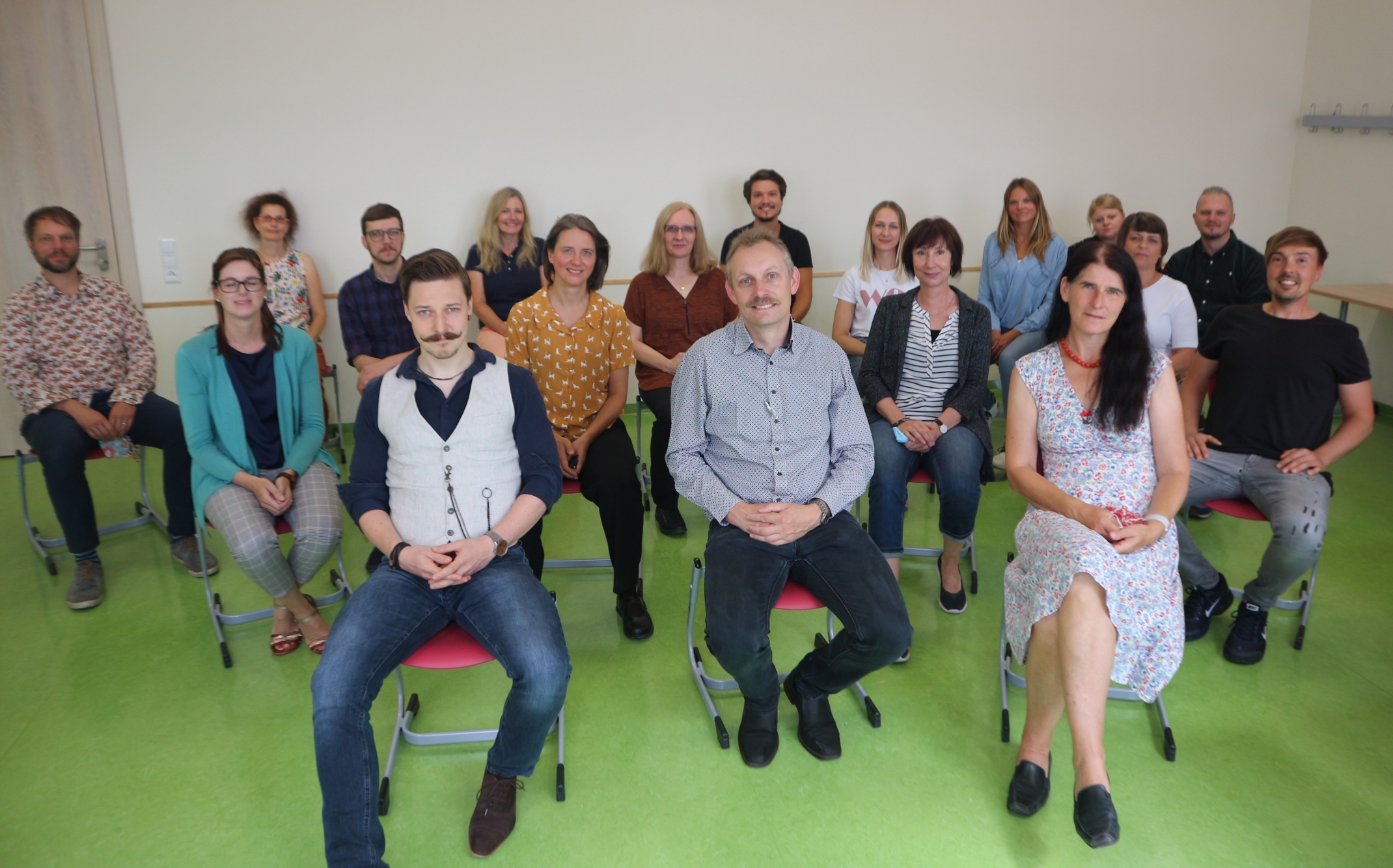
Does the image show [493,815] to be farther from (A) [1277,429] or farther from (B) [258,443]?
(A) [1277,429]

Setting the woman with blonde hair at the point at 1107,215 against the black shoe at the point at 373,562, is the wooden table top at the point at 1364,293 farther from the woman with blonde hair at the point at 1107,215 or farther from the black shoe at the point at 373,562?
the black shoe at the point at 373,562

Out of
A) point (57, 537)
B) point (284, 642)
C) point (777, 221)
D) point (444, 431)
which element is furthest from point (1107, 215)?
point (57, 537)

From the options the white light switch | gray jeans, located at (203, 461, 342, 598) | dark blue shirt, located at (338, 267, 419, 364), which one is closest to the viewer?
gray jeans, located at (203, 461, 342, 598)

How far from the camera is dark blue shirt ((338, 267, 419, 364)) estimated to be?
4453 millimetres

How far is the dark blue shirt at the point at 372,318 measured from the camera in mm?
4453

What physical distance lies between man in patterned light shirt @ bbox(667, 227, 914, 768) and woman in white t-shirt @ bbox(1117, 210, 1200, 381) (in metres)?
2.04

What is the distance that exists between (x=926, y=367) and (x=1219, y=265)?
251cm

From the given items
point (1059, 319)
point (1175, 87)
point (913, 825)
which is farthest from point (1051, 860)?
point (1175, 87)

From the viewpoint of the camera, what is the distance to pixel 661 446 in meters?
4.20

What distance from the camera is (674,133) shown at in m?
5.63

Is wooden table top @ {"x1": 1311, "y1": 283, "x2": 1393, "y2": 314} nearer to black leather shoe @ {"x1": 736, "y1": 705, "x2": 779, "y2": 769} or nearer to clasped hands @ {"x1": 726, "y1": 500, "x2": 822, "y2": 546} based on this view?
clasped hands @ {"x1": 726, "y1": 500, "x2": 822, "y2": 546}

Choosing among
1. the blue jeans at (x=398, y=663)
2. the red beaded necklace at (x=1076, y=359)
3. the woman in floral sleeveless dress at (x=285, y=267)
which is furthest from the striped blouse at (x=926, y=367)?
the woman in floral sleeveless dress at (x=285, y=267)

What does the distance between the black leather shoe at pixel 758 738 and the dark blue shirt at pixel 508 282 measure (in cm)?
307

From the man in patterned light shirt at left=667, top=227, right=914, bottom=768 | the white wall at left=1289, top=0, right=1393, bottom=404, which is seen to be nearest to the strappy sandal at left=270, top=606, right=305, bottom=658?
the man in patterned light shirt at left=667, top=227, right=914, bottom=768
